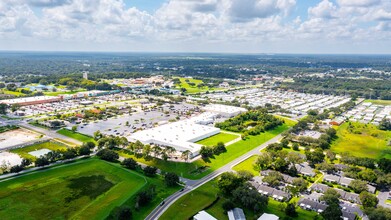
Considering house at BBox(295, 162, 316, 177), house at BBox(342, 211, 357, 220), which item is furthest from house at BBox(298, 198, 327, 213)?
house at BBox(295, 162, 316, 177)

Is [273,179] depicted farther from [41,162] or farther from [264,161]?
[41,162]

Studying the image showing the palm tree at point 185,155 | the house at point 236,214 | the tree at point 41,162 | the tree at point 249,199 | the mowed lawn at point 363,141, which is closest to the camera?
the house at point 236,214

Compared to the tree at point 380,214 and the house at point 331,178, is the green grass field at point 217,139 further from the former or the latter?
the tree at point 380,214

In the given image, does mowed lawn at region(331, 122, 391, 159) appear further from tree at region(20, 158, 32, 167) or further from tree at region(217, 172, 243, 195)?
tree at region(20, 158, 32, 167)

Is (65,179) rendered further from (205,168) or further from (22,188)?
(205,168)

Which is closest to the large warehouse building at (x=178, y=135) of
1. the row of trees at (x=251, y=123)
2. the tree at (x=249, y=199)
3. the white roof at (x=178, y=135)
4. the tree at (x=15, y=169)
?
the white roof at (x=178, y=135)
